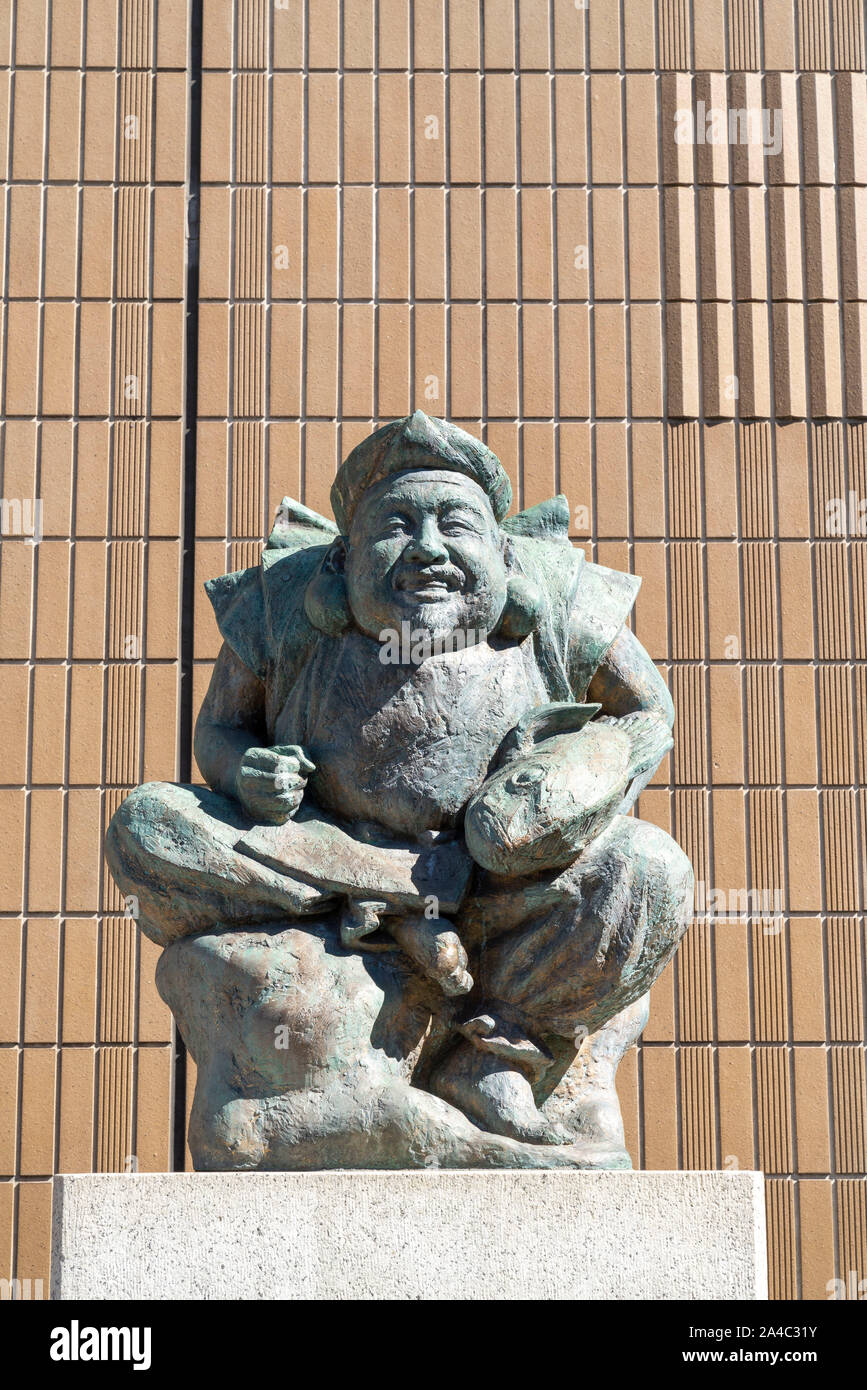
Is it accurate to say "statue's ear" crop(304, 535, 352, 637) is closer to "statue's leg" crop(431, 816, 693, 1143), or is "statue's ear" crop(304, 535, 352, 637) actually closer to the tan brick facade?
"statue's leg" crop(431, 816, 693, 1143)

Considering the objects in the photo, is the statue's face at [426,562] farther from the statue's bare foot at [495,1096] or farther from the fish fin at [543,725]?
the statue's bare foot at [495,1096]

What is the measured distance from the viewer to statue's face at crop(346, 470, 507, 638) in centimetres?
438

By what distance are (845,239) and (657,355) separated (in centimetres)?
115

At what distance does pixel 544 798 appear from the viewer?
4.11 m

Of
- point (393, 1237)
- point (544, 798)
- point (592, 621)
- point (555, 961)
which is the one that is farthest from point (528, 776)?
point (393, 1237)

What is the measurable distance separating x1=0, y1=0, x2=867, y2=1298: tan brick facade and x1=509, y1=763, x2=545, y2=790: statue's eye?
13.8 feet

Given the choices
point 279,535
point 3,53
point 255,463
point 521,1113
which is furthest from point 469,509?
point 3,53

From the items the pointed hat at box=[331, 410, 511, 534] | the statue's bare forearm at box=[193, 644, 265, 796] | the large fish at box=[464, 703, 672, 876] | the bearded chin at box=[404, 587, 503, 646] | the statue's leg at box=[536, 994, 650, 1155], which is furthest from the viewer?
the statue's bare forearm at box=[193, 644, 265, 796]

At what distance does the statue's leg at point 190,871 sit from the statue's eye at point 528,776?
53 centimetres

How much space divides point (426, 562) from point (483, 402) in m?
4.43

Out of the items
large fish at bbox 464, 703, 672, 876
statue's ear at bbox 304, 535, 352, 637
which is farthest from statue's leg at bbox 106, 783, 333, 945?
statue's ear at bbox 304, 535, 352, 637

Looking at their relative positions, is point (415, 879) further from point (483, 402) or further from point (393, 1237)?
point (483, 402)

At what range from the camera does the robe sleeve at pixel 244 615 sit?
469 cm


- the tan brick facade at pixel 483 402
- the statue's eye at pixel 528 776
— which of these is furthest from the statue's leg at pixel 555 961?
the tan brick facade at pixel 483 402
